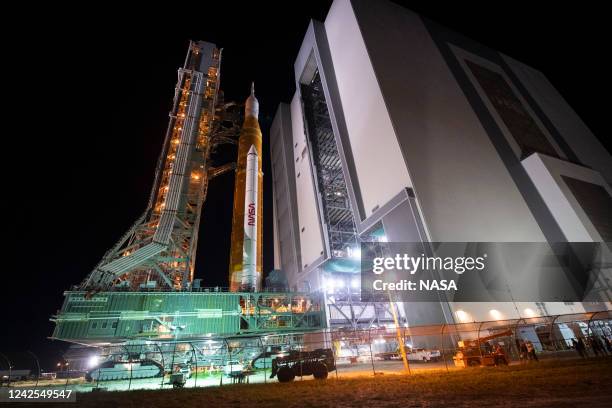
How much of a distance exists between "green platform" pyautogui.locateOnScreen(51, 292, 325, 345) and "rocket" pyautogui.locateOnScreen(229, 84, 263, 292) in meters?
3.01

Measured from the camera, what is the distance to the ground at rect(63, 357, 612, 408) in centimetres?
727

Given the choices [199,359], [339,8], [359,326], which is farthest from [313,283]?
[339,8]

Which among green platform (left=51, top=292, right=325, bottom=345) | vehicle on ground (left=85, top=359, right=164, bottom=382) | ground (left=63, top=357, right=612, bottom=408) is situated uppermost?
green platform (left=51, top=292, right=325, bottom=345)

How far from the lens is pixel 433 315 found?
73.7ft

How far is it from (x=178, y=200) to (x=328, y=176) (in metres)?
22.3

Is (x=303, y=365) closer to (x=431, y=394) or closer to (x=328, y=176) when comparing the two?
(x=431, y=394)

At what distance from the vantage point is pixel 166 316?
27438mm

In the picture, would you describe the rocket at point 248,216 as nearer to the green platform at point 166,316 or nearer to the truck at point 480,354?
the green platform at point 166,316

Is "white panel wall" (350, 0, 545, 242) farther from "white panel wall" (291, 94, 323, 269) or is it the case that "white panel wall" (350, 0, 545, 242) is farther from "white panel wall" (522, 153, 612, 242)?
"white panel wall" (291, 94, 323, 269)

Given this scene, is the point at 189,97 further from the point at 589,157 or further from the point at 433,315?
the point at 589,157

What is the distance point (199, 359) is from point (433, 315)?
2071 centimetres

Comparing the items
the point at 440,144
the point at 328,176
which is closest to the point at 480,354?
the point at 440,144

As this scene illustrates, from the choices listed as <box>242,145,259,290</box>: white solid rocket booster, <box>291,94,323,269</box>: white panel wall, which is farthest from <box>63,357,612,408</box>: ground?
<box>291,94,323,269</box>: white panel wall

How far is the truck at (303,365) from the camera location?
14.2 metres
